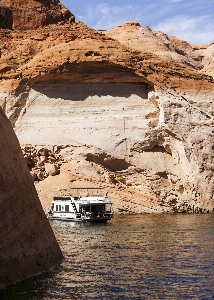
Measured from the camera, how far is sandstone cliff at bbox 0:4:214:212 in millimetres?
56781

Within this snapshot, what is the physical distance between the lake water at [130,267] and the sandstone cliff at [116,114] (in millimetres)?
19734

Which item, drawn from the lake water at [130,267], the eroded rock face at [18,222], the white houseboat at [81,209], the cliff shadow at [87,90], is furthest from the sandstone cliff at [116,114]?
the eroded rock face at [18,222]

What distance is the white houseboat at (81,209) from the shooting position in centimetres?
4538

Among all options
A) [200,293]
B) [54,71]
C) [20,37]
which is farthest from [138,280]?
[20,37]

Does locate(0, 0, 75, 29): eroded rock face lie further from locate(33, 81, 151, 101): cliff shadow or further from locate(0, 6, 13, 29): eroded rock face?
locate(33, 81, 151, 101): cliff shadow

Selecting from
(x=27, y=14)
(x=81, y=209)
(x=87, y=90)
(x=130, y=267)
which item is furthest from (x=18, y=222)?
(x=27, y=14)

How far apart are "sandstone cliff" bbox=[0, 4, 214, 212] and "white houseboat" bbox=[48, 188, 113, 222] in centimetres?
609

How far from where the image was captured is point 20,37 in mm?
72188

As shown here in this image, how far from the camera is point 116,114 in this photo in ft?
204

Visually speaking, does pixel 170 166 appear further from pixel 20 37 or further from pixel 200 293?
pixel 200 293

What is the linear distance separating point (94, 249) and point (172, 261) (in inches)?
202

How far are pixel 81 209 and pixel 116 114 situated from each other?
18303 mm

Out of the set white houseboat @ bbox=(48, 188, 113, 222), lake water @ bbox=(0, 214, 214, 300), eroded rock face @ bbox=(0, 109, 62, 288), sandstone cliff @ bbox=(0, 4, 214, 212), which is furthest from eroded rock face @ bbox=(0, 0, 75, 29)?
eroded rock face @ bbox=(0, 109, 62, 288)

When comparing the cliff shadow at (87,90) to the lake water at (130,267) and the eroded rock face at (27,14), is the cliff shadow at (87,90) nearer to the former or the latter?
the eroded rock face at (27,14)
